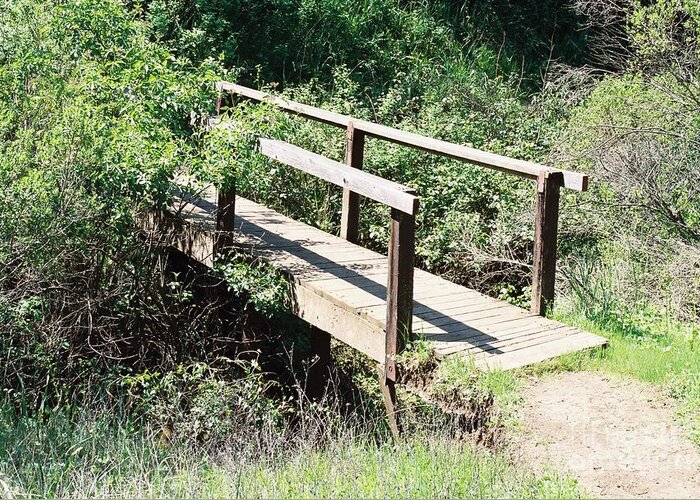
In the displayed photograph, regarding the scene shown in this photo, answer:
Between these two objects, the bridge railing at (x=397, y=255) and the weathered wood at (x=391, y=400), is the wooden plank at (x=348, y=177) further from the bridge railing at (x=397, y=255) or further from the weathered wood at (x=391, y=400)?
the weathered wood at (x=391, y=400)

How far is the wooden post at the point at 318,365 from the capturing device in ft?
27.4

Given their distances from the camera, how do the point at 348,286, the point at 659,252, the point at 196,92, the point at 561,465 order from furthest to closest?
the point at 659,252 < the point at 196,92 < the point at 348,286 < the point at 561,465

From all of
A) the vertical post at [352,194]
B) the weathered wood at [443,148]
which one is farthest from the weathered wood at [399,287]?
the vertical post at [352,194]

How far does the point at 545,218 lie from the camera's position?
6656mm

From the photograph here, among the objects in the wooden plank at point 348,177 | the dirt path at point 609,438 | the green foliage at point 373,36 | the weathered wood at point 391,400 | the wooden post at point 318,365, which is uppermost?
the green foliage at point 373,36

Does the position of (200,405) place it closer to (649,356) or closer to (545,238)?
(545,238)

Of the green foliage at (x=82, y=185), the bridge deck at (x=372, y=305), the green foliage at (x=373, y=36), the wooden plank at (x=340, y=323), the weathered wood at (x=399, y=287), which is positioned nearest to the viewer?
the weathered wood at (x=399, y=287)

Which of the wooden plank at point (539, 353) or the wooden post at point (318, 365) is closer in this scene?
the wooden plank at point (539, 353)

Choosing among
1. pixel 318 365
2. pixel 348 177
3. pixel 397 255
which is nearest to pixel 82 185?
pixel 348 177

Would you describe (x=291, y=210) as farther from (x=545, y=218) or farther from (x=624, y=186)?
(x=545, y=218)

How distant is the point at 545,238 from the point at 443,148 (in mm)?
1213

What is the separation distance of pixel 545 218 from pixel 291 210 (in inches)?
168

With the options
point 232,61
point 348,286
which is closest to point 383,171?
point 348,286

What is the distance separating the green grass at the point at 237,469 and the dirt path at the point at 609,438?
21 cm
